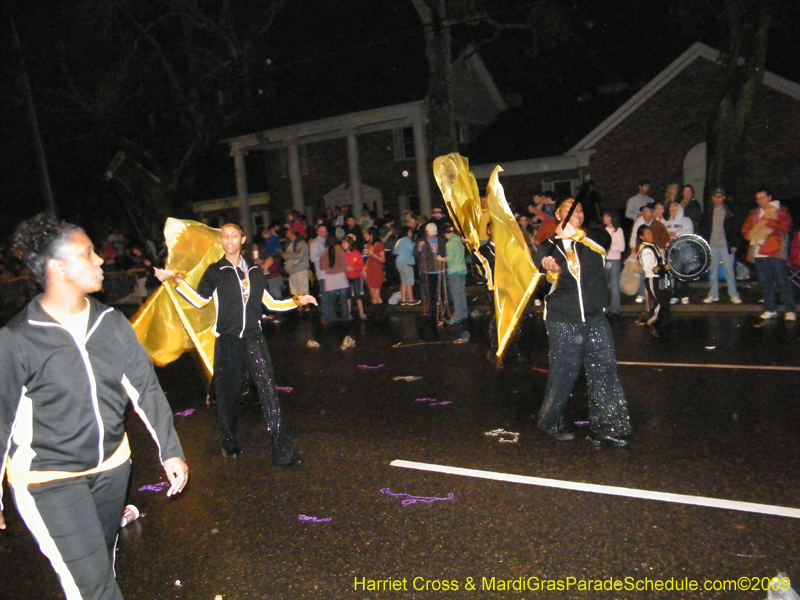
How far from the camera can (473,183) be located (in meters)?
9.20

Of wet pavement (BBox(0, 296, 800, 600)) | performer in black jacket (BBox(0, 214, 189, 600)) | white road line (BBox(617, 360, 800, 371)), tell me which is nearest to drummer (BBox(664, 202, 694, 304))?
wet pavement (BBox(0, 296, 800, 600))

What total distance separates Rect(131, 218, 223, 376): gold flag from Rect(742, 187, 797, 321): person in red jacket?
7490 millimetres

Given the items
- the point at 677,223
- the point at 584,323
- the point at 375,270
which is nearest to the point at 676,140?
the point at 375,270

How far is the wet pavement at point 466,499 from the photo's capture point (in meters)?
4.04

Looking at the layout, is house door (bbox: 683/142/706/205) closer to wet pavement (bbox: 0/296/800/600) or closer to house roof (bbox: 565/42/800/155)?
house roof (bbox: 565/42/800/155)

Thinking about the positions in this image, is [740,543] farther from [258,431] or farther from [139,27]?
[139,27]

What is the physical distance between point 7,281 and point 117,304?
18.5ft

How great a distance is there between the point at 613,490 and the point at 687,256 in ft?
23.2

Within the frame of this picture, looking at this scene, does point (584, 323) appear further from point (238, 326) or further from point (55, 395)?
point (55, 395)

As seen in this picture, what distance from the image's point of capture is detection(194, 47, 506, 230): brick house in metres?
27.0

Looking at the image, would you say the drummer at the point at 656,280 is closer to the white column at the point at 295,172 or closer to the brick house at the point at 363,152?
the brick house at the point at 363,152

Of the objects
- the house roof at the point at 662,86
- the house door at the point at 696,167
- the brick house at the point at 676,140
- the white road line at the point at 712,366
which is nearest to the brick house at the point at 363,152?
the brick house at the point at 676,140

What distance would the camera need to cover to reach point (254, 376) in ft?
19.5

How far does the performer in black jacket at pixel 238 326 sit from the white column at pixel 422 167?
18706 millimetres
